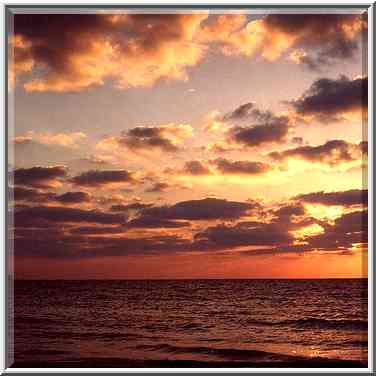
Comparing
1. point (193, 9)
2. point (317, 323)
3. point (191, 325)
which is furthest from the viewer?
point (191, 325)

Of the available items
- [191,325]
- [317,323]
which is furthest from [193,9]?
[317,323]

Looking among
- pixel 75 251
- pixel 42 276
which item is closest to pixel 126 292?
pixel 75 251

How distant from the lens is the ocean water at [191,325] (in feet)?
15.9

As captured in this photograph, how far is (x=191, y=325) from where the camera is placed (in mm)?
9578

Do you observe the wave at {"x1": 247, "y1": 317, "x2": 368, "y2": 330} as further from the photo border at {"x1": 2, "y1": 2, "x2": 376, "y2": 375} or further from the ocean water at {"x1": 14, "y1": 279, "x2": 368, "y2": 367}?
the photo border at {"x1": 2, "y1": 2, "x2": 376, "y2": 375}

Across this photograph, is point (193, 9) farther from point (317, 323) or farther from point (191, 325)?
point (317, 323)

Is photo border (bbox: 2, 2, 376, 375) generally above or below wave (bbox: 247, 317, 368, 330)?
above

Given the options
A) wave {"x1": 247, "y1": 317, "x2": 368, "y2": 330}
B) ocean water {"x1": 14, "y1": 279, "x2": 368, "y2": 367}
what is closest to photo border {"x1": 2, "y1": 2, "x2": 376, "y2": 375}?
ocean water {"x1": 14, "y1": 279, "x2": 368, "y2": 367}

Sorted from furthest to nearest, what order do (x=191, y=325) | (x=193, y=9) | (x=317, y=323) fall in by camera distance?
(x=191, y=325)
(x=317, y=323)
(x=193, y=9)

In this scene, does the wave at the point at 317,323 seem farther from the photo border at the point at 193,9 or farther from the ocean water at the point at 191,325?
the photo border at the point at 193,9

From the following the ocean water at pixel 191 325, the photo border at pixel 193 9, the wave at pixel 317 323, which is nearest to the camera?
the photo border at pixel 193 9

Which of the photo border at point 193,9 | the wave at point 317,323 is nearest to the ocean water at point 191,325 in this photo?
the wave at point 317,323

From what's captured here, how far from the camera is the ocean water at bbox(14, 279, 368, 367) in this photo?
15.9 ft

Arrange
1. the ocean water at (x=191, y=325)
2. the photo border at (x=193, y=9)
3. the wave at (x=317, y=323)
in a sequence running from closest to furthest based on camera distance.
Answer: the photo border at (x=193, y=9), the ocean water at (x=191, y=325), the wave at (x=317, y=323)
